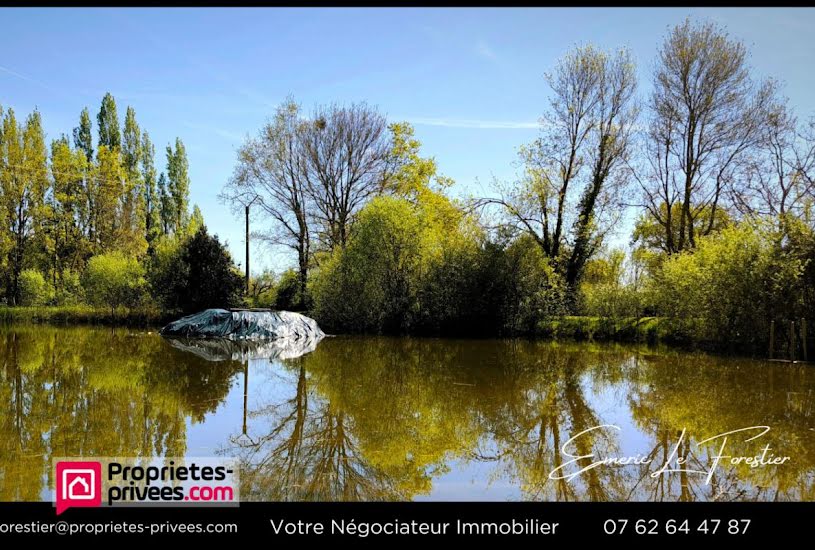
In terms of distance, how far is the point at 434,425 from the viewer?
770cm

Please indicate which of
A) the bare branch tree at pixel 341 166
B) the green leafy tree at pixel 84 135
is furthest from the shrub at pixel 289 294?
the green leafy tree at pixel 84 135

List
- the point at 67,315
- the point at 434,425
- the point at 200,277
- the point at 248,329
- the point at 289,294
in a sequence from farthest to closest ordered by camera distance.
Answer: the point at 289,294 < the point at 67,315 < the point at 200,277 < the point at 248,329 < the point at 434,425

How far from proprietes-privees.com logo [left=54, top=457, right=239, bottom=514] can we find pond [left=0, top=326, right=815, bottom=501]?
187 mm

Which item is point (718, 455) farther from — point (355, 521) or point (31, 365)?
point (31, 365)

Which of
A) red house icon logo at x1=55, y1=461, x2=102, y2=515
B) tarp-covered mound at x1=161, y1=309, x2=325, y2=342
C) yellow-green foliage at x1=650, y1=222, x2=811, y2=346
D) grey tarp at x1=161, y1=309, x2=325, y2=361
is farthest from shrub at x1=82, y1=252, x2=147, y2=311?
red house icon logo at x1=55, y1=461, x2=102, y2=515

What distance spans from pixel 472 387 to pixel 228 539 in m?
7.68

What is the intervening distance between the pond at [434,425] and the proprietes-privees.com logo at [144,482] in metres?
0.19

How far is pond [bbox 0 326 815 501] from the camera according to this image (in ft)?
17.3

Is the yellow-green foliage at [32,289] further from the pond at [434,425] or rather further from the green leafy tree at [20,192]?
the pond at [434,425]

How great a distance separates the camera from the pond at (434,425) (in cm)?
527

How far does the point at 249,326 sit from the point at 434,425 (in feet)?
53.3

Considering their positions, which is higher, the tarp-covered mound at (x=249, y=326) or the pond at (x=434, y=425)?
the tarp-covered mound at (x=249, y=326)
